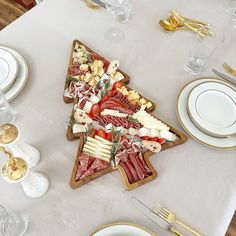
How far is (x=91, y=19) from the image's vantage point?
104 centimetres

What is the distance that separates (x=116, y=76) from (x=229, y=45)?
399 millimetres

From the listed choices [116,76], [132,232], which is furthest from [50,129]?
[132,232]

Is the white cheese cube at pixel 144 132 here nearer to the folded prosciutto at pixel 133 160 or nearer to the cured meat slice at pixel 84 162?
the folded prosciutto at pixel 133 160

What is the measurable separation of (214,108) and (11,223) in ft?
1.89

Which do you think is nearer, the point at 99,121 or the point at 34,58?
the point at 99,121

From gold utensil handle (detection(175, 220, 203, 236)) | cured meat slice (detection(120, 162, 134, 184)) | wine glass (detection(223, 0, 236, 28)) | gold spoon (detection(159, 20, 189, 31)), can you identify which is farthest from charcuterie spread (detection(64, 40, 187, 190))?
Result: wine glass (detection(223, 0, 236, 28))

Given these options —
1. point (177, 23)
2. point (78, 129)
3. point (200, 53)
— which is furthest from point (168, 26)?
point (78, 129)

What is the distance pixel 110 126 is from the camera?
761 millimetres

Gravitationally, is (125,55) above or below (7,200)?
Answer: above

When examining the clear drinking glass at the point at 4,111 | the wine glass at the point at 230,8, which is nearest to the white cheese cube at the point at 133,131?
the clear drinking glass at the point at 4,111

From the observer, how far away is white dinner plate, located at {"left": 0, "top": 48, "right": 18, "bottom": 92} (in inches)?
33.2

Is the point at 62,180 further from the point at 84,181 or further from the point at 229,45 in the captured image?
the point at 229,45

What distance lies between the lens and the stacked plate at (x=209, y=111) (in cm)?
76

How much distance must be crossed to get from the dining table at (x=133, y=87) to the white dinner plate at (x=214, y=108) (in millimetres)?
50
